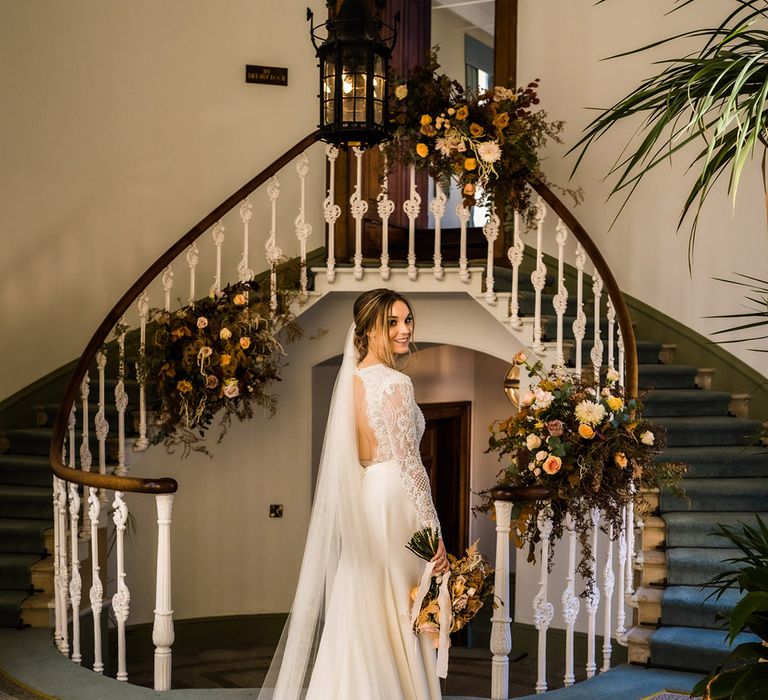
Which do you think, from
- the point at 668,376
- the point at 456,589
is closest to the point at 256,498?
the point at 668,376

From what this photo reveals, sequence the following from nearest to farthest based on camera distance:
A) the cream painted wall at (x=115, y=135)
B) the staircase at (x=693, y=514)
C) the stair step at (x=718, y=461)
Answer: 1. the staircase at (x=693, y=514)
2. the stair step at (x=718, y=461)
3. the cream painted wall at (x=115, y=135)

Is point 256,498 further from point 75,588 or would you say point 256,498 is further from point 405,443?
point 405,443

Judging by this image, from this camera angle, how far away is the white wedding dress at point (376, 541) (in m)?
3.56

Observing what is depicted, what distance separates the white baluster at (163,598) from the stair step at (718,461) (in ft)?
9.75

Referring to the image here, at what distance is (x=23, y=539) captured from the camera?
5.64 m

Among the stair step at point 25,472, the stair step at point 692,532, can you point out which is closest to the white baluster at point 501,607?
the stair step at point 692,532

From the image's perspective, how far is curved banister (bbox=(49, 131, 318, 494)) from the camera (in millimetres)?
4137

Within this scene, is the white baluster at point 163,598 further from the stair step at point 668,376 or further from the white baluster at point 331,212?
the stair step at point 668,376

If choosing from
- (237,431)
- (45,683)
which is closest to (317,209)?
(237,431)

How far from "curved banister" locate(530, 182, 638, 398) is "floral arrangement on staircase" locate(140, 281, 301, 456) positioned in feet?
6.09

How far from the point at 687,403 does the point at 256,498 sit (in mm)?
3112

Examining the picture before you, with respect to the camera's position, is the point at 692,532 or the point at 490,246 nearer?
the point at 692,532

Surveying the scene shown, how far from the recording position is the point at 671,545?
5.31 m

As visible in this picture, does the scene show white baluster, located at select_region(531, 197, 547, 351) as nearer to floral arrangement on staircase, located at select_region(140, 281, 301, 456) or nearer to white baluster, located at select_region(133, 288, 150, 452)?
floral arrangement on staircase, located at select_region(140, 281, 301, 456)
